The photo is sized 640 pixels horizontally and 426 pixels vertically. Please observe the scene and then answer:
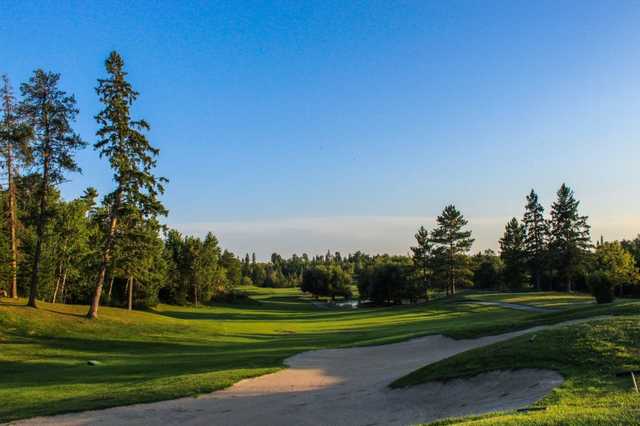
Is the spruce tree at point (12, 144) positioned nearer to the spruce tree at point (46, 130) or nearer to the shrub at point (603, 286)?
the spruce tree at point (46, 130)

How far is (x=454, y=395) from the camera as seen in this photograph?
1187 centimetres

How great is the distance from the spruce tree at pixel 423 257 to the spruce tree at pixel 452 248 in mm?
3061

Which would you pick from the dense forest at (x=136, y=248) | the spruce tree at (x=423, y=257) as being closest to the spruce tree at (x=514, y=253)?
the dense forest at (x=136, y=248)

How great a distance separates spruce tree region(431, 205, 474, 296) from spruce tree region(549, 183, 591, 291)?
12.5 meters

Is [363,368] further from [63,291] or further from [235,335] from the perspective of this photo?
[63,291]

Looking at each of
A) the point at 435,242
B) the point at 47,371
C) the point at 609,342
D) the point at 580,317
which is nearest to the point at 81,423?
the point at 47,371

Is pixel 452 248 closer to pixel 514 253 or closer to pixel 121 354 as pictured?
pixel 514 253

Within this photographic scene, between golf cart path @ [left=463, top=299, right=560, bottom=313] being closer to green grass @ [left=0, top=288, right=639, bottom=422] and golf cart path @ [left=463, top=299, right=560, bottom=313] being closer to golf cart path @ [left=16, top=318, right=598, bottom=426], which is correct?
green grass @ [left=0, top=288, right=639, bottom=422]

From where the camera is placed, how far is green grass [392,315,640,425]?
7078 mm

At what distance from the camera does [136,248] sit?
104 feet

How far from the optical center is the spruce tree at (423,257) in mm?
→ 72375

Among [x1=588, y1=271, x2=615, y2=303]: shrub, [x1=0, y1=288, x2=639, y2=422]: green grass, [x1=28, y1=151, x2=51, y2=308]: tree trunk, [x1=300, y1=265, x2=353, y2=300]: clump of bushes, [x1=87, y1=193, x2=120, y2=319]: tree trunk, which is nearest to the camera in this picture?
[x1=0, y1=288, x2=639, y2=422]: green grass

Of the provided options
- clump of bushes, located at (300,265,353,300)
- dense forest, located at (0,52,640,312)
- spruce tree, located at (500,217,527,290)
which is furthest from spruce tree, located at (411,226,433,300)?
clump of bushes, located at (300,265,353,300)

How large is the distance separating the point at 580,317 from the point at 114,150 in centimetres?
3034
